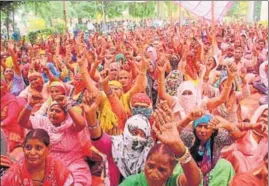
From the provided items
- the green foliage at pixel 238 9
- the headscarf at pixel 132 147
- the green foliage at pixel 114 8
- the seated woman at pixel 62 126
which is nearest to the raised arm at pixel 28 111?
the seated woman at pixel 62 126

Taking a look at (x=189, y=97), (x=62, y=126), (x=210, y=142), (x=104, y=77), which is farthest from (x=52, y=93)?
(x=210, y=142)

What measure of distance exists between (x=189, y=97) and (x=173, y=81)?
123 millimetres

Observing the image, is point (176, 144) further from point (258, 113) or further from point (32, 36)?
point (32, 36)

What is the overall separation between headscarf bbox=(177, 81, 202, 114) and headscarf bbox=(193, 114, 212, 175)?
0.25 feet

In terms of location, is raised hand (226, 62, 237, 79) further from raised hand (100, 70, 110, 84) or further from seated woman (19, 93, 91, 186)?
seated woman (19, 93, 91, 186)

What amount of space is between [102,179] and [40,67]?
707mm

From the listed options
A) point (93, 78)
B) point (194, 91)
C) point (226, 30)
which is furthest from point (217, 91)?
point (93, 78)

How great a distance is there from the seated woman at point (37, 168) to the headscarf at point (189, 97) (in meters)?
0.74

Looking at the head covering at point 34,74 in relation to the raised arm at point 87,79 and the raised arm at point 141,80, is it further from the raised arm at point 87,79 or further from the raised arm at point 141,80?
the raised arm at point 141,80

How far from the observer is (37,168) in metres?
2.55

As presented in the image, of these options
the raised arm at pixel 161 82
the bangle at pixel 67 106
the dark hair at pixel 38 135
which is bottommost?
the dark hair at pixel 38 135

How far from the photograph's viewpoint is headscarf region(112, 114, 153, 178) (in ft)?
8.28

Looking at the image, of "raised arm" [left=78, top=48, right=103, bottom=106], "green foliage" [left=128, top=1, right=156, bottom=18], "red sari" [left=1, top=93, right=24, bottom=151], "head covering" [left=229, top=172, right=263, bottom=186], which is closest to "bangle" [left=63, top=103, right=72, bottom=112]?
"raised arm" [left=78, top=48, right=103, bottom=106]

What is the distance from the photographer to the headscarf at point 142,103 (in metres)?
2.53
